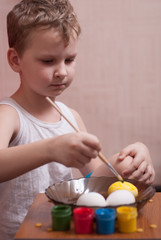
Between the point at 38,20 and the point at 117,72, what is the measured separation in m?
0.75

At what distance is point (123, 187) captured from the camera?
0.78m

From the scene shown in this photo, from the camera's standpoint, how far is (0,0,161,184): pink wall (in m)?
1.62

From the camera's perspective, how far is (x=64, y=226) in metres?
0.63

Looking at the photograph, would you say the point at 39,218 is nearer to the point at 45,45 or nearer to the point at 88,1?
the point at 45,45

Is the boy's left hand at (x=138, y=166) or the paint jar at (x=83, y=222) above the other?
the boy's left hand at (x=138, y=166)

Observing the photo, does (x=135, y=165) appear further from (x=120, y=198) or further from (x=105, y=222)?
(x=105, y=222)

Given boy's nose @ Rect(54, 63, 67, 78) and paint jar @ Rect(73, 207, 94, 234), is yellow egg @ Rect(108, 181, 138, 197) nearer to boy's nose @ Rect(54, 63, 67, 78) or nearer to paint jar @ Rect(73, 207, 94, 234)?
paint jar @ Rect(73, 207, 94, 234)

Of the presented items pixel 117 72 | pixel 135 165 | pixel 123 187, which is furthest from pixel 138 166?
pixel 117 72

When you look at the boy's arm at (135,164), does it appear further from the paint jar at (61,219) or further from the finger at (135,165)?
the paint jar at (61,219)

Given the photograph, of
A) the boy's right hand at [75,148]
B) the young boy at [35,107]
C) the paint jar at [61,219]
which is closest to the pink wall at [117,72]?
the young boy at [35,107]

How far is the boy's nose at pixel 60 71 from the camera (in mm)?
962

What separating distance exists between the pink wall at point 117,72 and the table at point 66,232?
0.93 metres

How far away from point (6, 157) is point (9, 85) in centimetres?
91

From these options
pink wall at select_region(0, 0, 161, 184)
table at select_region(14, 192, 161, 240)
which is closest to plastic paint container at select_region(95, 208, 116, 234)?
table at select_region(14, 192, 161, 240)
